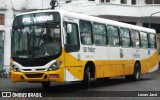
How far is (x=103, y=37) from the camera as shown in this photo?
19453 mm

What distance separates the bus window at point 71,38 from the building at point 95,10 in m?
26.9

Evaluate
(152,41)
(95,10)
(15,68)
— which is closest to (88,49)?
(15,68)

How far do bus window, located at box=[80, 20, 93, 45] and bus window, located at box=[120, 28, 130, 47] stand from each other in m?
4.12

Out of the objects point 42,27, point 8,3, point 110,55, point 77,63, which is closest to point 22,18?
point 42,27

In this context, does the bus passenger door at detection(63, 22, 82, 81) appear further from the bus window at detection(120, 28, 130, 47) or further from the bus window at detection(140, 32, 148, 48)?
the bus window at detection(140, 32, 148, 48)

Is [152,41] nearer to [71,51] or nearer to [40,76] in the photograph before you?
[71,51]

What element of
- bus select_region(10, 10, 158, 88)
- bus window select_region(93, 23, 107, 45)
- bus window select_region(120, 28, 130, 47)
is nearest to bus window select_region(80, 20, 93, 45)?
bus select_region(10, 10, 158, 88)

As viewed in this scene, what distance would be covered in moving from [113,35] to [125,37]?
194 centimetres

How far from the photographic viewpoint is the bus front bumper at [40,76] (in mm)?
15484

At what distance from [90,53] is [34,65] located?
10.00 ft

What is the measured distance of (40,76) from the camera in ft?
51.8

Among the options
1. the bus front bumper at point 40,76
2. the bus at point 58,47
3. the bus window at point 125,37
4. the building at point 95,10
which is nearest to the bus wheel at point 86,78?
the bus at point 58,47

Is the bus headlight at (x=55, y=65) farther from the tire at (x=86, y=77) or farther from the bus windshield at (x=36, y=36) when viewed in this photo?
the tire at (x=86, y=77)

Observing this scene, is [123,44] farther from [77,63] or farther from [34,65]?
[34,65]
